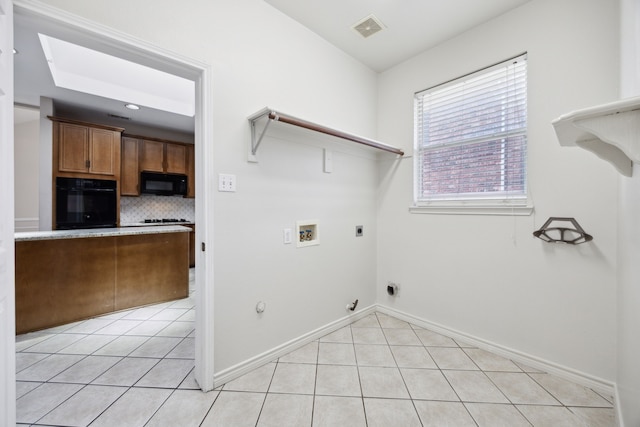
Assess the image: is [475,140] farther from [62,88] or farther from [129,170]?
[129,170]

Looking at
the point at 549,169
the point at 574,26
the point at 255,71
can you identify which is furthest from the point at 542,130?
the point at 255,71

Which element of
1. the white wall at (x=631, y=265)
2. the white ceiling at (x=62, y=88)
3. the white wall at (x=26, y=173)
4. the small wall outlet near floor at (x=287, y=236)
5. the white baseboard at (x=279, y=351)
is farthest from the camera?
the white wall at (x=26, y=173)

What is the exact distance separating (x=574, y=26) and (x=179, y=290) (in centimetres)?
434

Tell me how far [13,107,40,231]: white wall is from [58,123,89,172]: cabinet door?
142 cm

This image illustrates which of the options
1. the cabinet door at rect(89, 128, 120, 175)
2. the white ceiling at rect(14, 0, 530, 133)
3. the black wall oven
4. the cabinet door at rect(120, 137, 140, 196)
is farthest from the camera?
the cabinet door at rect(120, 137, 140, 196)

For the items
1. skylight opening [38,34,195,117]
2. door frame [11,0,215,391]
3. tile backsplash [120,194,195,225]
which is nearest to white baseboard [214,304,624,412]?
door frame [11,0,215,391]

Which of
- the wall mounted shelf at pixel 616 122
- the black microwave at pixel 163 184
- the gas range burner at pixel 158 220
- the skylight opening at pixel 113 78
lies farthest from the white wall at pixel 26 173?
the wall mounted shelf at pixel 616 122

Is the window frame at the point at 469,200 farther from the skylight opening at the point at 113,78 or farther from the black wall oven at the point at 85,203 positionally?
the black wall oven at the point at 85,203

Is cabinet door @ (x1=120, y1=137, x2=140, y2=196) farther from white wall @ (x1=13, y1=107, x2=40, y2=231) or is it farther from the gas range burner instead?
white wall @ (x1=13, y1=107, x2=40, y2=231)

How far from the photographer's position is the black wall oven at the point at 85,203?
3.48 metres

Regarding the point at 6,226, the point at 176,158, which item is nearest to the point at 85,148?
the point at 176,158

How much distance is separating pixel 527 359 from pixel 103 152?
5558 mm

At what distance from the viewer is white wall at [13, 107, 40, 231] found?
14.3 feet

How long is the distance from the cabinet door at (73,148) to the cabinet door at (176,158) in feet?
3.75
